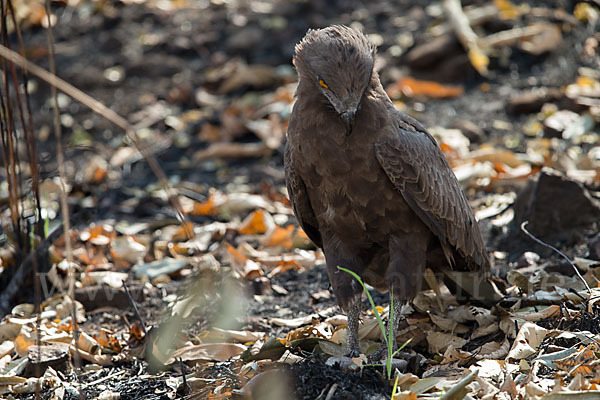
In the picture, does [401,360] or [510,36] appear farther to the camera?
[510,36]

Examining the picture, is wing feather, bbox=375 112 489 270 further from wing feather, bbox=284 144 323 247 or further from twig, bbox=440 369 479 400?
twig, bbox=440 369 479 400

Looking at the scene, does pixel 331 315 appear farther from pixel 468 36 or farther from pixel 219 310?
pixel 468 36

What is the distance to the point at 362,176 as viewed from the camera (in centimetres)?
377

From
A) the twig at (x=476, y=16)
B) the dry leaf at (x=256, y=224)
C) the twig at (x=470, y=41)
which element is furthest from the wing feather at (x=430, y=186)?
the twig at (x=476, y=16)

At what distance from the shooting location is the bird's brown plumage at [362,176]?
362cm

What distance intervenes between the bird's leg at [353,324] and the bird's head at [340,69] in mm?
1000

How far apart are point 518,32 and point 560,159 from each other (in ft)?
9.04

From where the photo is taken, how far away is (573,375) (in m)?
3.20

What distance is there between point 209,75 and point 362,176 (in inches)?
231

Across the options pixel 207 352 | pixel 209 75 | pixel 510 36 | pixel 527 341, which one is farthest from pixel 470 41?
pixel 207 352

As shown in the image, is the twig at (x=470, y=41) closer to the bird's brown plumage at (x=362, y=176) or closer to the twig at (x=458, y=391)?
the bird's brown plumage at (x=362, y=176)

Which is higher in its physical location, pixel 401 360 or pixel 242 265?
pixel 401 360

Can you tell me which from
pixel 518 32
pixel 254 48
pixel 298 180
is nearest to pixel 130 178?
pixel 254 48

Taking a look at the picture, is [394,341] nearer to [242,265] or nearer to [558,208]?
[242,265]
